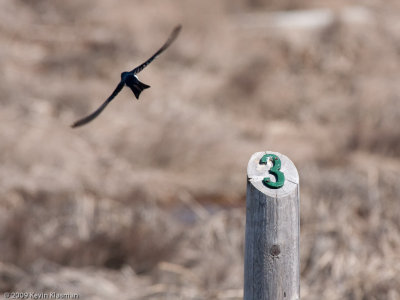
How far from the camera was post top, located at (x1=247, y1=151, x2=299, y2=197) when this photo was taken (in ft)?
8.05

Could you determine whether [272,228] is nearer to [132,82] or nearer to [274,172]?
[274,172]

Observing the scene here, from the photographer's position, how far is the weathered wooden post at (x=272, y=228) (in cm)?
246

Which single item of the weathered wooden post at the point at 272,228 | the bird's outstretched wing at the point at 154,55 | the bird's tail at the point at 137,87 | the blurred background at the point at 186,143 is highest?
the blurred background at the point at 186,143

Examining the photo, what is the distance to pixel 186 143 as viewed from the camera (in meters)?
9.05

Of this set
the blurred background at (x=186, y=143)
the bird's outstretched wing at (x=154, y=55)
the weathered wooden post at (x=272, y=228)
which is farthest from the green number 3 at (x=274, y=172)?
the blurred background at (x=186, y=143)

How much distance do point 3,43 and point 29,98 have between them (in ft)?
10.1

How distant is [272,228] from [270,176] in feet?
0.56

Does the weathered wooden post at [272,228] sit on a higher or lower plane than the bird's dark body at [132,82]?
lower

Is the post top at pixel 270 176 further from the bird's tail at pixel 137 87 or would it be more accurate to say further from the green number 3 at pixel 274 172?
the bird's tail at pixel 137 87

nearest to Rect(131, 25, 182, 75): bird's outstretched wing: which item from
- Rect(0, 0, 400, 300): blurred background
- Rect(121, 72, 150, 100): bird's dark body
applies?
Rect(121, 72, 150, 100): bird's dark body

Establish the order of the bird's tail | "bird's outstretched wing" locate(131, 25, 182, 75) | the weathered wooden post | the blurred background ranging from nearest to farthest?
1. the bird's tail
2. "bird's outstretched wing" locate(131, 25, 182, 75)
3. the weathered wooden post
4. the blurred background

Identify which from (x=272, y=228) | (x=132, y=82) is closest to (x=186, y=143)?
(x=272, y=228)

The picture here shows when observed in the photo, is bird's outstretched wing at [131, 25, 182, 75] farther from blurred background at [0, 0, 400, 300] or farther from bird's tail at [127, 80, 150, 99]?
blurred background at [0, 0, 400, 300]

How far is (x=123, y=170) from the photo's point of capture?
7.89 meters
